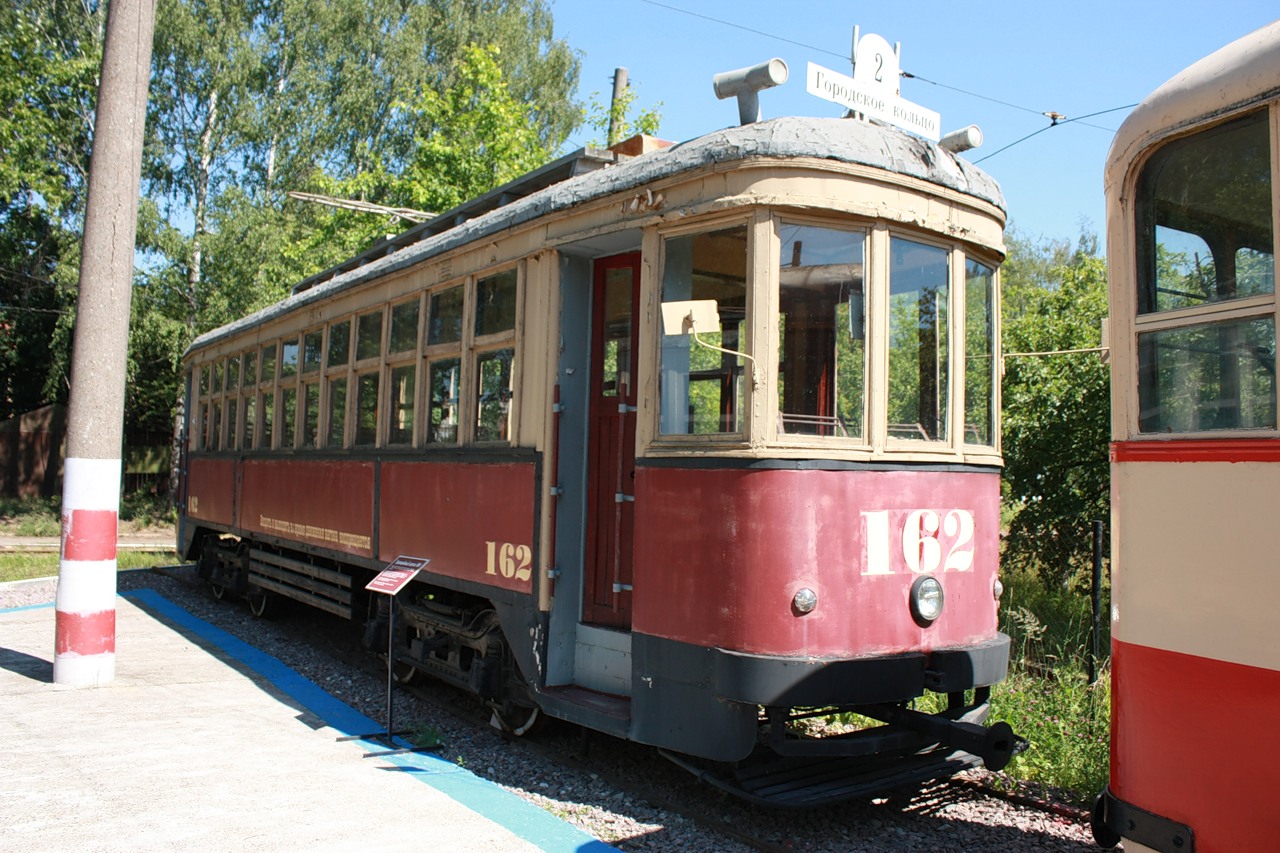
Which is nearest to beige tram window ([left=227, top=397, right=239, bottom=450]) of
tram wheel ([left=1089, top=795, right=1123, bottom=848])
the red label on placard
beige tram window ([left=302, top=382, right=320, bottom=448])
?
beige tram window ([left=302, top=382, right=320, bottom=448])

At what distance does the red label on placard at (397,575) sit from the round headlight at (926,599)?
2773mm

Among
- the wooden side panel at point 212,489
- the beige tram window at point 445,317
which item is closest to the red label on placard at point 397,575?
the beige tram window at point 445,317

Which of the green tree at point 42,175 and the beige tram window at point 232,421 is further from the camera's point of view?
the green tree at point 42,175

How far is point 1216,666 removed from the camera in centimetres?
292

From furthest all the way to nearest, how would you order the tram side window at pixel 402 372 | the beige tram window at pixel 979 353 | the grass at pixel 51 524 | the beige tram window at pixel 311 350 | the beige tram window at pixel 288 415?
the grass at pixel 51 524 → the beige tram window at pixel 288 415 → the beige tram window at pixel 311 350 → the tram side window at pixel 402 372 → the beige tram window at pixel 979 353

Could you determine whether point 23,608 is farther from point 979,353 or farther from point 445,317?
point 979,353

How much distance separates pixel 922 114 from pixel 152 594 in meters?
10.5

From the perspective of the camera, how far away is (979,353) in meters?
4.97

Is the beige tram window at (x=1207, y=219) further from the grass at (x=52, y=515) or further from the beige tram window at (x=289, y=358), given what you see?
the grass at (x=52, y=515)

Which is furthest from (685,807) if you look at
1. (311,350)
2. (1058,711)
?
(311,350)

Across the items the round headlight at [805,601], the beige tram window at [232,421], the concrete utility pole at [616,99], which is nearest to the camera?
the round headlight at [805,601]

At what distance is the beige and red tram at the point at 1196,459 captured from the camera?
2.85 m

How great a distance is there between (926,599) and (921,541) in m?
0.25

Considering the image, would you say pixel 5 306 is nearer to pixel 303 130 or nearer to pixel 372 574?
pixel 303 130
